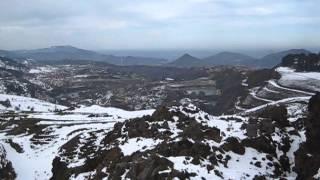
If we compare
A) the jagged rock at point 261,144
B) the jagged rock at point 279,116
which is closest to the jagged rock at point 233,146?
the jagged rock at point 261,144

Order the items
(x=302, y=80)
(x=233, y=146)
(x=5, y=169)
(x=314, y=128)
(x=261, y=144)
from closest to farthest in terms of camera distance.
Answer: (x=314, y=128) → (x=233, y=146) → (x=261, y=144) → (x=5, y=169) → (x=302, y=80)

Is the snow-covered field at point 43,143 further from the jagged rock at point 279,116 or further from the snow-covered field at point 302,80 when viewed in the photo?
the snow-covered field at point 302,80

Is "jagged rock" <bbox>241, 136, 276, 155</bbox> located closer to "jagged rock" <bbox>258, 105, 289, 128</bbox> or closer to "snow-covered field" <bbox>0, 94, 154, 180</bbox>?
"jagged rock" <bbox>258, 105, 289, 128</bbox>

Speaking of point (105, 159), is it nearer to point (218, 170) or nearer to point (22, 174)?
point (218, 170)

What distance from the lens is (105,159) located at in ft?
130

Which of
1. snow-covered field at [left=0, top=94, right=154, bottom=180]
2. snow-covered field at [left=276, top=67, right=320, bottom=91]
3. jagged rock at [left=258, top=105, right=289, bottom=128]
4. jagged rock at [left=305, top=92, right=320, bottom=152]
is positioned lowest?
snow-covered field at [left=0, top=94, right=154, bottom=180]

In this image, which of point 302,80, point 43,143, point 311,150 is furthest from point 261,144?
point 302,80

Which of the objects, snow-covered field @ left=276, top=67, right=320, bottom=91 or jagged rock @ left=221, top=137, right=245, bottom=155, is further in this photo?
snow-covered field @ left=276, top=67, right=320, bottom=91

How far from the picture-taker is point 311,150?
32.6 metres

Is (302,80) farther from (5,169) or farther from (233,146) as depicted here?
(233,146)

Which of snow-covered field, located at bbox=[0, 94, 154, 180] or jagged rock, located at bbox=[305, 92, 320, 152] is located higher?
jagged rock, located at bbox=[305, 92, 320, 152]

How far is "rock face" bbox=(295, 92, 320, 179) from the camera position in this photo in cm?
2997

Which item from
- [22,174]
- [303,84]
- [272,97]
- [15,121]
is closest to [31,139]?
[22,174]

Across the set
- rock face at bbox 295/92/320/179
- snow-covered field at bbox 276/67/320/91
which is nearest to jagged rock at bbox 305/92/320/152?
rock face at bbox 295/92/320/179
